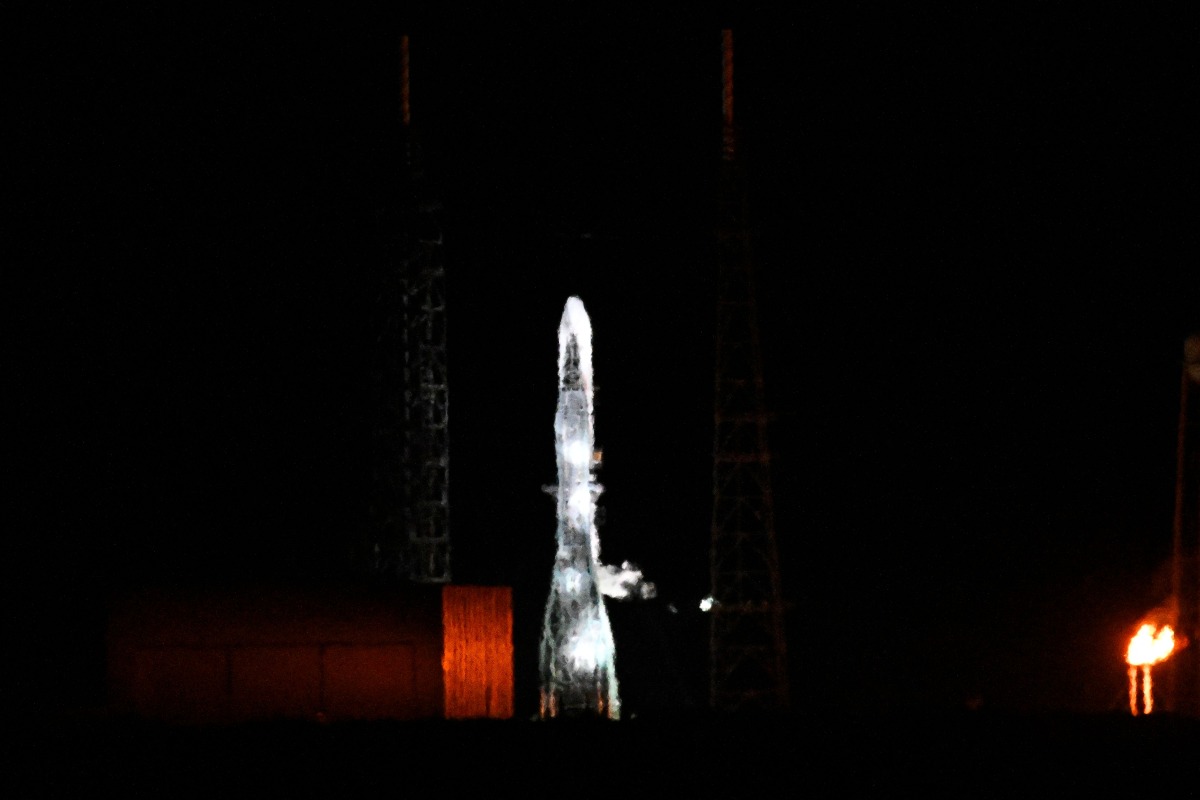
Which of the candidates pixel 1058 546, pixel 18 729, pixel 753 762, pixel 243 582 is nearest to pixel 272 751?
pixel 18 729

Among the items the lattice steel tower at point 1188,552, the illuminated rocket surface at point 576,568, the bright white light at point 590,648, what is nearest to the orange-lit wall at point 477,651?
the lattice steel tower at point 1188,552

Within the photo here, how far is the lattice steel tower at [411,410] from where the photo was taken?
102ft

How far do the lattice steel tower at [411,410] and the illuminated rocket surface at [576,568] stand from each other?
280 inches

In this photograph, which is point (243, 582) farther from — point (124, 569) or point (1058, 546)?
point (1058, 546)

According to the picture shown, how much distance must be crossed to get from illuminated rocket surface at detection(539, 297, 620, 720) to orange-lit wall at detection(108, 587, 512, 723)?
13643 millimetres

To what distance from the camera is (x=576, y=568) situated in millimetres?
38656

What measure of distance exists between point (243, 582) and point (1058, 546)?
2746 cm

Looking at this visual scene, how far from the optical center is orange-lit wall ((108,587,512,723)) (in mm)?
23406

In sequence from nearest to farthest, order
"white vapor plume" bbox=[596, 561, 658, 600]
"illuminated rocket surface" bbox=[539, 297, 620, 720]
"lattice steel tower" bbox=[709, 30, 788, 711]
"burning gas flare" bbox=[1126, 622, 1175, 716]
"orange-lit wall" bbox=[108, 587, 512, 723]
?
1. "orange-lit wall" bbox=[108, 587, 512, 723]
2. "burning gas flare" bbox=[1126, 622, 1175, 716]
3. "lattice steel tower" bbox=[709, 30, 788, 711]
4. "illuminated rocket surface" bbox=[539, 297, 620, 720]
5. "white vapor plume" bbox=[596, 561, 658, 600]

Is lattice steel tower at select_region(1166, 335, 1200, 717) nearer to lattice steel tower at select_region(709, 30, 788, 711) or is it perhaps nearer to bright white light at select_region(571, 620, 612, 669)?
lattice steel tower at select_region(709, 30, 788, 711)

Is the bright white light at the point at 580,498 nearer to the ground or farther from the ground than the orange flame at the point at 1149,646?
farther from the ground

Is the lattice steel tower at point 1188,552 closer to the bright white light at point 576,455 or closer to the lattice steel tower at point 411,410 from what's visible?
the lattice steel tower at point 411,410

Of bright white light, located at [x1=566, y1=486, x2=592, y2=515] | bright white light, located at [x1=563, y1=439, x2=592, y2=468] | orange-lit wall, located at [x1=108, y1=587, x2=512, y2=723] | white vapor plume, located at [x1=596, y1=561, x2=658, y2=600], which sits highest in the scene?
bright white light, located at [x1=563, y1=439, x2=592, y2=468]

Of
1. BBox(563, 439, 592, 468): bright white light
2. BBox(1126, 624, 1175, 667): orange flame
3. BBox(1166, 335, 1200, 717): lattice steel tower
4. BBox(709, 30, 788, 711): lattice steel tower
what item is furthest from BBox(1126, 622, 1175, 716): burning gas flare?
BBox(563, 439, 592, 468): bright white light
